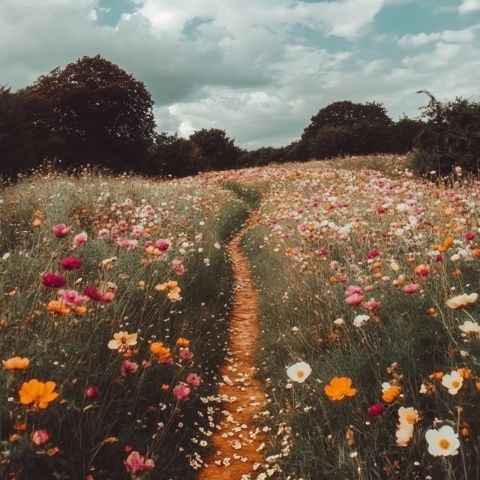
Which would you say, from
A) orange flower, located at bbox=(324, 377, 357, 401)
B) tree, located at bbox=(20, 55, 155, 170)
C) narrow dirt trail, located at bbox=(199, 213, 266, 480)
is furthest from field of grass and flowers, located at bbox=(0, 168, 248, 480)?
tree, located at bbox=(20, 55, 155, 170)

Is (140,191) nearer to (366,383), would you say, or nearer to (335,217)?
(335,217)

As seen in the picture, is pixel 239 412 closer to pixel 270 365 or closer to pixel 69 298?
pixel 270 365

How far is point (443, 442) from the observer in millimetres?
2090

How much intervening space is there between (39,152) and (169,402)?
28422 millimetres

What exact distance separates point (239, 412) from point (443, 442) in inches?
108

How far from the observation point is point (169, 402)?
3.99 m

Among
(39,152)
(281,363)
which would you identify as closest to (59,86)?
(39,152)

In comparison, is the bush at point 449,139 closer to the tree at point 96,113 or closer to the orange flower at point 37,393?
the orange flower at point 37,393

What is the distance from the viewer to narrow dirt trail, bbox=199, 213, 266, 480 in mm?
3742

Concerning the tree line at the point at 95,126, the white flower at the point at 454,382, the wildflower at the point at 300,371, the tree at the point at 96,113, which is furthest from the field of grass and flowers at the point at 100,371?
the tree at the point at 96,113

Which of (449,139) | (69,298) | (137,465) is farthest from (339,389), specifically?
(449,139)

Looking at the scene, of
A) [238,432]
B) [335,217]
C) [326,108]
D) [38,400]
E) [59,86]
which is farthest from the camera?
[326,108]

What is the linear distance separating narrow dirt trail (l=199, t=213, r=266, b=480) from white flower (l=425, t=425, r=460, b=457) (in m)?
1.92

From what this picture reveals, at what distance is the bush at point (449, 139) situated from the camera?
1597 centimetres
